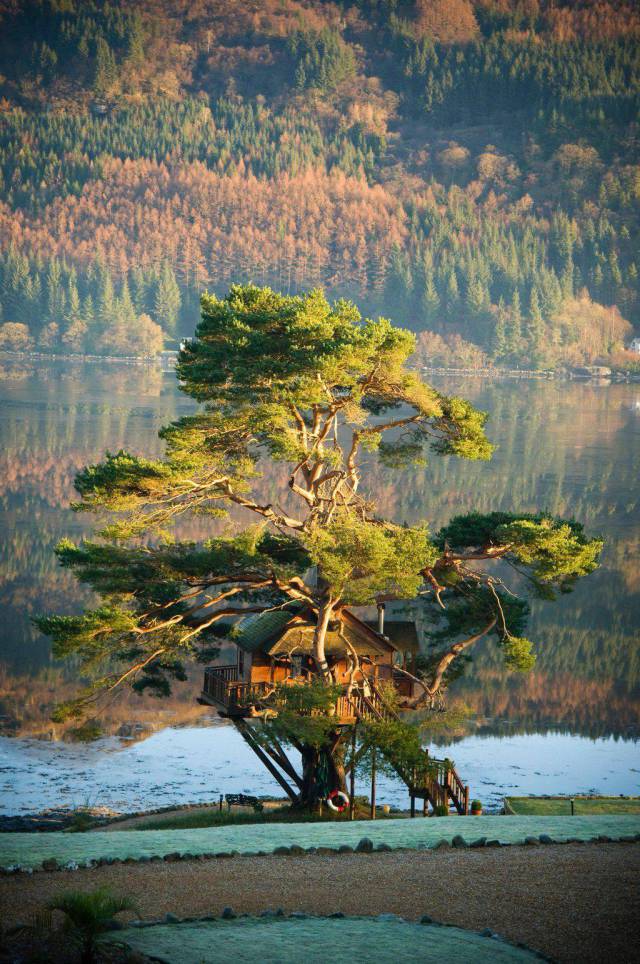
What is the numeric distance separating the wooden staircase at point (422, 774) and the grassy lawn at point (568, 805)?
2.19 m

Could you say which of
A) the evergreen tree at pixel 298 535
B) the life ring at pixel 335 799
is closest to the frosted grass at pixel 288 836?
the evergreen tree at pixel 298 535

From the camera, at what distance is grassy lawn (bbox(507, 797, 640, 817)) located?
26.6 meters

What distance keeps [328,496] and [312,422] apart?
153 cm

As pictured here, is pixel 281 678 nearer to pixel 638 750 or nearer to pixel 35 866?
pixel 35 866

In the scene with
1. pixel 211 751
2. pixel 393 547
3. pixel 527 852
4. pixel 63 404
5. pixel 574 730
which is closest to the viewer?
pixel 527 852

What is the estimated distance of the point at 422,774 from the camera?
79.7 feet

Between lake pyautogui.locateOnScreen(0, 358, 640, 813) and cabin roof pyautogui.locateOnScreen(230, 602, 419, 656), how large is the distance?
4343mm

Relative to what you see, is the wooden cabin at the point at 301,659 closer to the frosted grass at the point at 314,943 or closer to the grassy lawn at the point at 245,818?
the grassy lawn at the point at 245,818

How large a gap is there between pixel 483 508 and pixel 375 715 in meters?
47.6

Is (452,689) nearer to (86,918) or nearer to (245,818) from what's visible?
(245,818)

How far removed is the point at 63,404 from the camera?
12069 cm

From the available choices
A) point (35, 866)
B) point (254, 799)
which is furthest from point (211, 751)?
point (35, 866)

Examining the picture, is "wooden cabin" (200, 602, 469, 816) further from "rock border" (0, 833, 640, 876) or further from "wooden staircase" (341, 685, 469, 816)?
"rock border" (0, 833, 640, 876)

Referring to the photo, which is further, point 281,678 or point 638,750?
point 638,750
